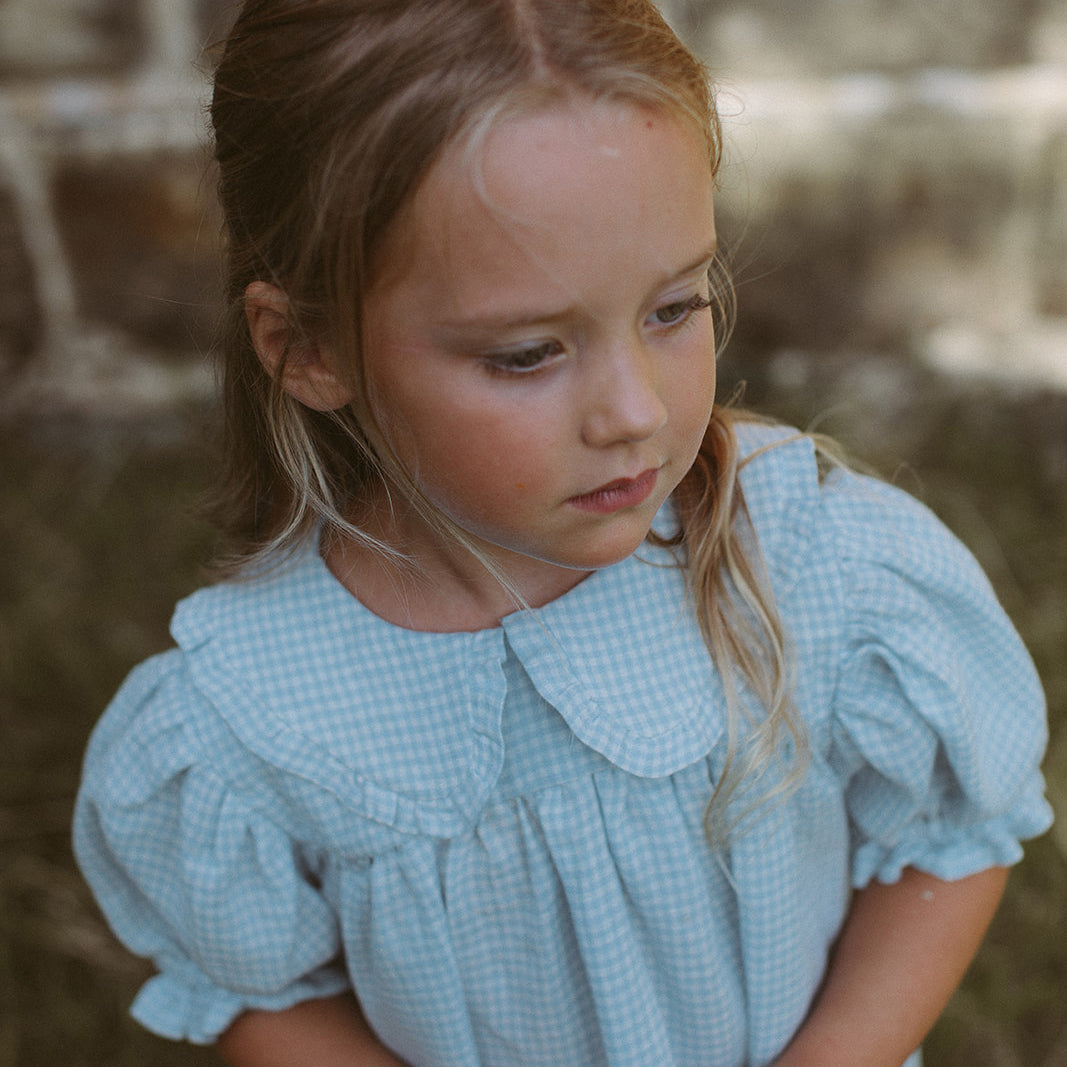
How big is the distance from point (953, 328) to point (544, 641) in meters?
1.91

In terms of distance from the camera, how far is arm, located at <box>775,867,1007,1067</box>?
109 centimetres

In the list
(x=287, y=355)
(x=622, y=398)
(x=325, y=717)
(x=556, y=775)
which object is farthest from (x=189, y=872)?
(x=622, y=398)

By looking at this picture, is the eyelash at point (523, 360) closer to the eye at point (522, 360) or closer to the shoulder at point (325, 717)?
the eye at point (522, 360)

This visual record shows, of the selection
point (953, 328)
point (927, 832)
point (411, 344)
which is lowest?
point (953, 328)

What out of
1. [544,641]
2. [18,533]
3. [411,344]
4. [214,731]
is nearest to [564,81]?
[411,344]

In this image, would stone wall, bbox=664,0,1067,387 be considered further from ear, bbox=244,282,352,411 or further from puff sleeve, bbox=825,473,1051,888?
ear, bbox=244,282,352,411

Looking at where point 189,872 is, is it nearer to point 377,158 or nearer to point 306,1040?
point 306,1040

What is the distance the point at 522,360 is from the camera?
2.67 feet

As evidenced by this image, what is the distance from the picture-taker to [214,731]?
3.37 ft

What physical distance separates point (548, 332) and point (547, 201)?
0.08m

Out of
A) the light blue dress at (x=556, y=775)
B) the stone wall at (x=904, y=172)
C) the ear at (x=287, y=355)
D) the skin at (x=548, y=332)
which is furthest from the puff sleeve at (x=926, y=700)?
the stone wall at (x=904, y=172)

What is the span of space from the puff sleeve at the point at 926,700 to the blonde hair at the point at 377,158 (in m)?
0.08

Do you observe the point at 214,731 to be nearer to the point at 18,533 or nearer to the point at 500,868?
the point at 500,868

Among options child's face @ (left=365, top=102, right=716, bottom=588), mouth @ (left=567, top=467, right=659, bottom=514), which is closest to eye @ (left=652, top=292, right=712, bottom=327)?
child's face @ (left=365, top=102, right=716, bottom=588)
